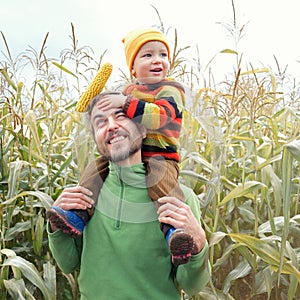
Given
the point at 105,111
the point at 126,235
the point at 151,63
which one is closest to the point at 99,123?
the point at 105,111

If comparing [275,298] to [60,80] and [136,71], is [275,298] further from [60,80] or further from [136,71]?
[60,80]

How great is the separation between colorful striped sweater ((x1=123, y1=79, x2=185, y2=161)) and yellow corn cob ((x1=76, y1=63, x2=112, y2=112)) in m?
0.06

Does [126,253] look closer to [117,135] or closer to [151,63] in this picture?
[117,135]

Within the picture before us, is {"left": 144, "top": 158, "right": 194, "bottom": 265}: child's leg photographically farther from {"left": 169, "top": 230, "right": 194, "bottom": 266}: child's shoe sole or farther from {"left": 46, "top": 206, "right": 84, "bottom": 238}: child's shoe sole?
{"left": 46, "top": 206, "right": 84, "bottom": 238}: child's shoe sole

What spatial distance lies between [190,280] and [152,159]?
1.05ft

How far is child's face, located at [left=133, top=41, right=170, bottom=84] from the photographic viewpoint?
112cm

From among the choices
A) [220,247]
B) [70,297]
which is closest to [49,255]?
[70,297]

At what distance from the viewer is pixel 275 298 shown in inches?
88.7

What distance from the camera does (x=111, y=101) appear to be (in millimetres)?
1093

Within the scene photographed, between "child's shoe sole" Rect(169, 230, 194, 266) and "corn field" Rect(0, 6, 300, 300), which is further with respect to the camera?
"corn field" Rect(0, 6, 300, 300)

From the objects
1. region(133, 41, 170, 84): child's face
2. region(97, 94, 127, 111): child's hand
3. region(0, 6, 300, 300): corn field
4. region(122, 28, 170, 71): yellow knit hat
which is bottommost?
region(0, 6, 300, 300): corn field

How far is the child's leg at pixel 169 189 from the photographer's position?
110 centimetres

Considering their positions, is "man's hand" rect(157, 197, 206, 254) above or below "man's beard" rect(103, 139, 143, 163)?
below

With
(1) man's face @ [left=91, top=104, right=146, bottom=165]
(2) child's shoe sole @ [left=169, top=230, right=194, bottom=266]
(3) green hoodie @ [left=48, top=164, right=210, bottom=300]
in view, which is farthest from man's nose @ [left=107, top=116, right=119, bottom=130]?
(2) child's shoe sole @ [left=169, top=230, right=194, bottom=266]
